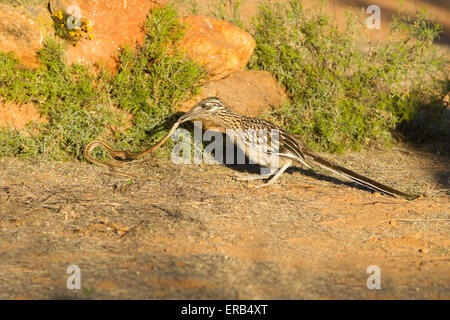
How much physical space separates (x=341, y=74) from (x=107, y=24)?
380cm

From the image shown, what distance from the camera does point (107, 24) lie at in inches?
298

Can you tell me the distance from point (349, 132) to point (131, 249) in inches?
193

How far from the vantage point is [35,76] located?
7000 mm

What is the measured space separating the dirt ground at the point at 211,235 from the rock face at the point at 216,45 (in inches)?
77.7

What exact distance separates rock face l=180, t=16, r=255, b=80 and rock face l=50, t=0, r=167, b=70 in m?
0.67

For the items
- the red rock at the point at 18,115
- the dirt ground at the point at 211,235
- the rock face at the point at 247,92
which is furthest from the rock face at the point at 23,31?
the rock face at the point at 247,92

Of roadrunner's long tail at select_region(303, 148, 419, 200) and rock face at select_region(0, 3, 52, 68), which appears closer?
roadrunner's long tail at select_region(303, 148, 419, 200)

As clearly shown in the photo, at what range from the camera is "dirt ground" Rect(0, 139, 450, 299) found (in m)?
3.68

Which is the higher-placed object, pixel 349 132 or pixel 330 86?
pixel 330 86

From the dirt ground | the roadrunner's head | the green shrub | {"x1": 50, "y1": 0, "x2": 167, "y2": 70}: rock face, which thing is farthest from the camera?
the green shrub

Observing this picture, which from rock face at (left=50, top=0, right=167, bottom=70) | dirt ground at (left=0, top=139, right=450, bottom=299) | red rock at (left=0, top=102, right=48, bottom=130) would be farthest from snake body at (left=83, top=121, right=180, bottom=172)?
rock face at (left=50, top=0, right=167, bottom=70)

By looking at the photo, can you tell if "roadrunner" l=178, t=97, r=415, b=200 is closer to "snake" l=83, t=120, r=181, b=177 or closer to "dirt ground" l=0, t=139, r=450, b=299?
"dirt ground" l=0, t=139, r=450, b=299
